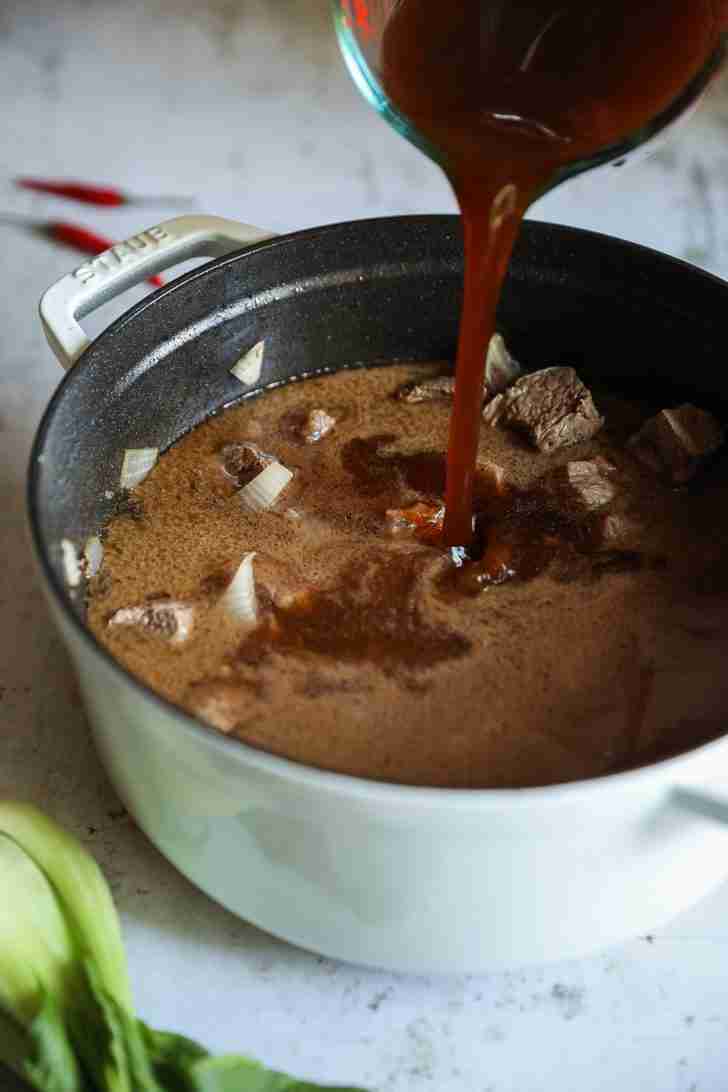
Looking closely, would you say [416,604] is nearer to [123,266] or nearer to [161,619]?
[161,619]

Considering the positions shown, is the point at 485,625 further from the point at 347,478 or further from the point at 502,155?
the point at 502,155

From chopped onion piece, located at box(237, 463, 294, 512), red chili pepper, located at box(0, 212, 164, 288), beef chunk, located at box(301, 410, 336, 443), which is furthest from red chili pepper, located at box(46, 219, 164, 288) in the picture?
chopped onion piece, located at box(237, 463, 294, 512)

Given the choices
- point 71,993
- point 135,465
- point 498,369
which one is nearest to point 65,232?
point 135,465

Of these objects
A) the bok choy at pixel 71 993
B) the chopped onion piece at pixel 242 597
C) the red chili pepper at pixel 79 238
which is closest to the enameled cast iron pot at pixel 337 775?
the bok choy at pixel 71 993

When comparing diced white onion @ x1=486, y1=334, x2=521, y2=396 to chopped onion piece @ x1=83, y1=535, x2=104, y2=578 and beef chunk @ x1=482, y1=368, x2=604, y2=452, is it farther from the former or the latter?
chopped onion piece @ x1=83, y1=535, x2=104, y2=578

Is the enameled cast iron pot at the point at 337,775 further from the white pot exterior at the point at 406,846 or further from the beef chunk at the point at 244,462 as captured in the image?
the beef chunk at the point at 244,462
